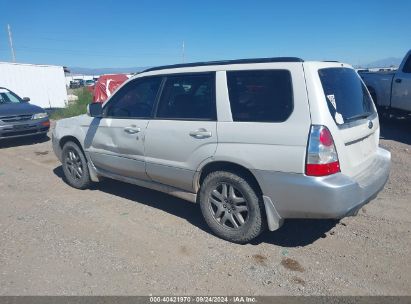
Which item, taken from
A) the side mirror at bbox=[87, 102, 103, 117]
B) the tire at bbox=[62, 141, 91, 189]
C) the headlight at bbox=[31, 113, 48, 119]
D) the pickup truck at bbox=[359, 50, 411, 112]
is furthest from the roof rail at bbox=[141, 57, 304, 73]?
the headlight at bbox=[31, 113, 48, 119]

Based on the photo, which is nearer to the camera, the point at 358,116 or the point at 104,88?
the point at 358,116

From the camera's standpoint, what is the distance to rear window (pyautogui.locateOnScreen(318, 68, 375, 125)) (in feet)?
10.7

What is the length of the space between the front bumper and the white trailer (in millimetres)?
9687

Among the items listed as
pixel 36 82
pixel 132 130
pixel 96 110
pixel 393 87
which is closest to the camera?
pixel 132 130

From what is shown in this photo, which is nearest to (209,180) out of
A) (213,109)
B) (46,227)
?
(213,109)

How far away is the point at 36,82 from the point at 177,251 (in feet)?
67.7

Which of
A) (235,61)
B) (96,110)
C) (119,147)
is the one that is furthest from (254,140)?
(96,110)

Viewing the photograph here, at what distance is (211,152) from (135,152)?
1.24 meters

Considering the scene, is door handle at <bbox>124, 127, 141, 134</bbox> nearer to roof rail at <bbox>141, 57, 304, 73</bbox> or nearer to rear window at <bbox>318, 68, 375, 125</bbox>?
roof rail at <bbox>141, 57, 304, 73</bbox>

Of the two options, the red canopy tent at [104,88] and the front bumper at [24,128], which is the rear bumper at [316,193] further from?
the red canopy tent at [104,88]

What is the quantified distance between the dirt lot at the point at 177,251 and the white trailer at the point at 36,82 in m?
15.9

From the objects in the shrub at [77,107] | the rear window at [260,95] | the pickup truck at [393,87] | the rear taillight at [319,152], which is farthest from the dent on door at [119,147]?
the shrub at [77,107]

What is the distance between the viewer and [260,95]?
11.3 ft

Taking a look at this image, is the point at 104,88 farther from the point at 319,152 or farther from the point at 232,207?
the point at 319,152
